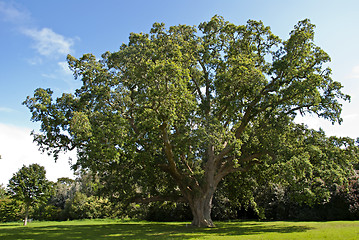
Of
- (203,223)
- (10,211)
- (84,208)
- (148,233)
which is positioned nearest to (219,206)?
(203,223)

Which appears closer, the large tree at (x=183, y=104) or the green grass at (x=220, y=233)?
the green grass at (x=220, y=233)

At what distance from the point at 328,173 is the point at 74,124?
14.2 m

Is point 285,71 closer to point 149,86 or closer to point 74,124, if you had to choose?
point 149,86

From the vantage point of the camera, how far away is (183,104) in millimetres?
15516

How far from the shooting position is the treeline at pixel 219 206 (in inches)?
884

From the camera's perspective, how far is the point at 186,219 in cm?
3247

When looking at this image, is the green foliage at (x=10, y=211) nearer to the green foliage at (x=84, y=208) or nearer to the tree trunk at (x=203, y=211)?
the green foliage at (x=84, y=208)

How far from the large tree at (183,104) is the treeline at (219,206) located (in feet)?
9.41

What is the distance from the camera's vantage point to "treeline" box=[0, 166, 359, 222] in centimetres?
2247

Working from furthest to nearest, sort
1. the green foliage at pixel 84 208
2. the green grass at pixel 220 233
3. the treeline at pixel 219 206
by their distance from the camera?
the green foliage at pixel 84 208
the treeline at pixel 219 206
the green grass at pixel 220 233

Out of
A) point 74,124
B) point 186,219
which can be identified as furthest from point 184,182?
point 186,219

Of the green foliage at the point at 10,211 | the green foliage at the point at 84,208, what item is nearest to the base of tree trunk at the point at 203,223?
the green foliage at the point at 84,208

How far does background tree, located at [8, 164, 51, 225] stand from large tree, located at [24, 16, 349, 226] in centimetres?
1510

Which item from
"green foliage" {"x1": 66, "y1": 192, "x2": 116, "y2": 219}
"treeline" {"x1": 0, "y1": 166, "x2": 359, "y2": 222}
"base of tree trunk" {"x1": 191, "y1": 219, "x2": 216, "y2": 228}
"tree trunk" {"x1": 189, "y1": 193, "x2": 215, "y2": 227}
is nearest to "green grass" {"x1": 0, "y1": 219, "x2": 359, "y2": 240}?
"base of tree trunk" {"x1": 191, "y1": 219, "x2": 216, "y2": 228}
